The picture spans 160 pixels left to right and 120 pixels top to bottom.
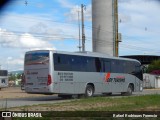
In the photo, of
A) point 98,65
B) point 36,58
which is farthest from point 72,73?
point 98,65

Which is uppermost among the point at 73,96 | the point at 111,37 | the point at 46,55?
the point at 111,37

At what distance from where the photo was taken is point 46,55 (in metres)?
24.1

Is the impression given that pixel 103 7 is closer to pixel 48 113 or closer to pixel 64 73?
pixel 64 73

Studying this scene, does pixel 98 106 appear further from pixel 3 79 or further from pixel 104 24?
pixel 3 79

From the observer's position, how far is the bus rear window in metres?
24.1

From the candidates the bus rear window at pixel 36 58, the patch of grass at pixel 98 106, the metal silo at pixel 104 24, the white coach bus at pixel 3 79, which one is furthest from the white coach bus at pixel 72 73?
the white coach bus at pixel 3 79

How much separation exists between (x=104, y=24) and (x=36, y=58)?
916 inches

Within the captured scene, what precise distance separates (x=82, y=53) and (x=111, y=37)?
69.1 ft

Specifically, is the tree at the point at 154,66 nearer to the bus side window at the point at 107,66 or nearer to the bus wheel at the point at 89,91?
the bus side window at the point at 107,66

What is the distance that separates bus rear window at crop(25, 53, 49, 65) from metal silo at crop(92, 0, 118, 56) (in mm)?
22658

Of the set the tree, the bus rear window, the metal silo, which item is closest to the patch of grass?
Result: the bus rear window

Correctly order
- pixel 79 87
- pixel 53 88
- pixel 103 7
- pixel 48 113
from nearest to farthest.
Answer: pixel 48 113
pixel 53 88
pixel 79 87
pixel 103 7

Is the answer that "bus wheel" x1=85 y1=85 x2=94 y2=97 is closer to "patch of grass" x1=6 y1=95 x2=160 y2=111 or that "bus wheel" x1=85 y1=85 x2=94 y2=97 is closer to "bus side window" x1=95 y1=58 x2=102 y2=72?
"bus side window" x1=95 y1=58 x2=102 y2=72

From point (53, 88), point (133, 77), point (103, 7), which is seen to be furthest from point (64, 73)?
point (103, 7)
